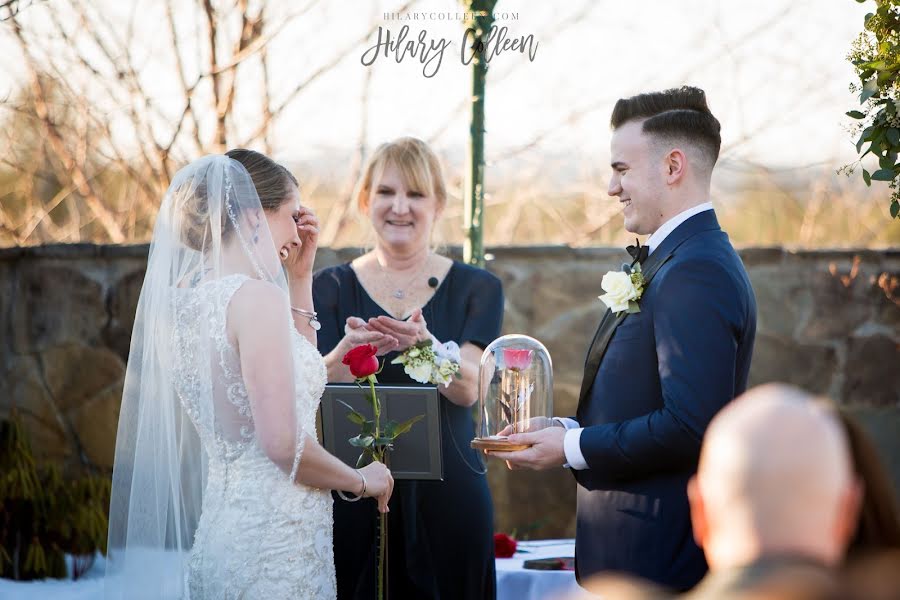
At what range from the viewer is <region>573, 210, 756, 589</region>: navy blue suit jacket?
254cm

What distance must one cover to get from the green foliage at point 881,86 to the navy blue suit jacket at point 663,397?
451 mm

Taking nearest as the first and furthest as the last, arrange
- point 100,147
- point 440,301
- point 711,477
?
point 711,477 → point 440,301 → point 100,147

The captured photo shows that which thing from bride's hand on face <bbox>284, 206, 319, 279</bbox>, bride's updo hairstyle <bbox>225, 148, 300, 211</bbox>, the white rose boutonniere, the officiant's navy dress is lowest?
the officiant's navy dress

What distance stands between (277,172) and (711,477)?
197cm

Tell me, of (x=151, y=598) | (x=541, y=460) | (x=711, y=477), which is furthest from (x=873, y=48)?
(x=151, y=598)

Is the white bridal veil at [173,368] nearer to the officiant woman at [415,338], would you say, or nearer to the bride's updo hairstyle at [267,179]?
the bride's updo hairstyle at [267,179]

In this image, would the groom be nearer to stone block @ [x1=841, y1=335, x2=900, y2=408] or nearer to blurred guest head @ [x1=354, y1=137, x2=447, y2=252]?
blurred guest head @ [x1=354, y1=137, x2=447, y2=252]

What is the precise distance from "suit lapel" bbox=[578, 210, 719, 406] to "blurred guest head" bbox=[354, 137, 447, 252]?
4.08 ft

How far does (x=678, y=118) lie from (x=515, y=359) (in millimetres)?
850

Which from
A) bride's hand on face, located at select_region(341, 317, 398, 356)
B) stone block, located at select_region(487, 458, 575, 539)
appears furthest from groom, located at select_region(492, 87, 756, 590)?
stone block, located at select_region(487, 458, 575, 539)

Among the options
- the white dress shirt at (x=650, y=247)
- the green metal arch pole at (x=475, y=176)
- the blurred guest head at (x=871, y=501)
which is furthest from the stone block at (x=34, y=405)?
the blurred guest head at (x=871, y=501)

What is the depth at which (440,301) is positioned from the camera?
3910mm

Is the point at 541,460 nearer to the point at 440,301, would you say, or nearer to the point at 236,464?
the point at 236,464

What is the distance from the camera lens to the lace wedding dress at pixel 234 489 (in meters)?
2.71
